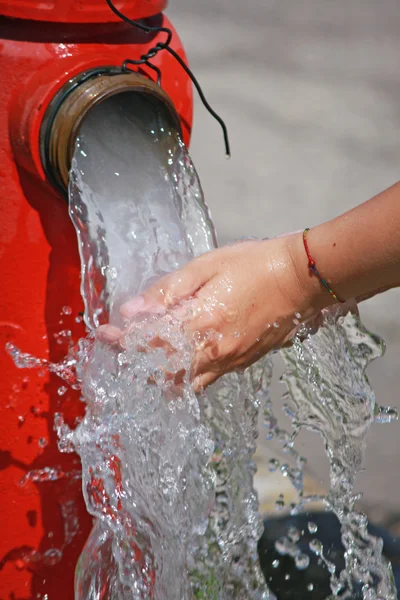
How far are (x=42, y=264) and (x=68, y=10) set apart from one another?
1.17 feet

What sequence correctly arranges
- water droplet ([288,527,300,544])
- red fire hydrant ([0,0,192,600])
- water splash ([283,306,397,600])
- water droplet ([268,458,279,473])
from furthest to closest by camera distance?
water droplet ([268,458,279,473])
water droplet ([288,527,300,544])
water splash ([283,306,397,600])
red fire hydrant ([0,0,192,600])

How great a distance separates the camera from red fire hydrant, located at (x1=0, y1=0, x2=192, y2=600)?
3.84ft

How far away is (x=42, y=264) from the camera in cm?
124

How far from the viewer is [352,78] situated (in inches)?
151

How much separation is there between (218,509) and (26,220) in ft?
2.08

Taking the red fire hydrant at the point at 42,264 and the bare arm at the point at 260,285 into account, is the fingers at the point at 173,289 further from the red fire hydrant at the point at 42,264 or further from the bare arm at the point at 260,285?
the red fire hydrant at the point at 42,264

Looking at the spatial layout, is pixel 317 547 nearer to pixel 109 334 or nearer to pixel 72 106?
pixel 109 334

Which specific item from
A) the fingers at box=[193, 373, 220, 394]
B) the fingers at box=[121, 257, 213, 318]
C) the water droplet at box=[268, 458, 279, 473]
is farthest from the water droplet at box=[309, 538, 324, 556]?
the fingers at box=[121, 257, 213, 318]

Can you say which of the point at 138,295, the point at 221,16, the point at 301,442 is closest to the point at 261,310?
the point at 138,295

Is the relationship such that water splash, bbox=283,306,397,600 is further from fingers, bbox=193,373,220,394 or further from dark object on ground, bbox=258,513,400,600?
dark object on ground, bbox=258,513,400,600

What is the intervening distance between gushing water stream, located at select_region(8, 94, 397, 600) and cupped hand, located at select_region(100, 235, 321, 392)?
3 centimetres

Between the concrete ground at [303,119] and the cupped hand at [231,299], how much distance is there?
97 cm

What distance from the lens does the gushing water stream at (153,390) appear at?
1149 millimetres

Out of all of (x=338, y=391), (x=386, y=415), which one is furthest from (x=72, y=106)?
(x=386, y=415)
